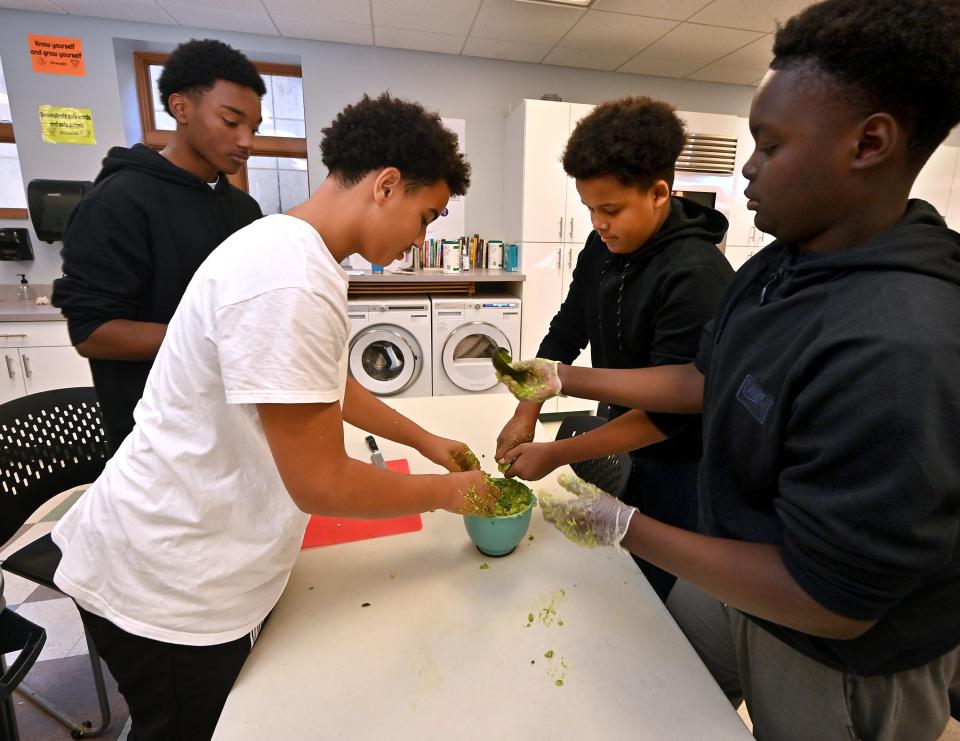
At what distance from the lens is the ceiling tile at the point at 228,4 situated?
3.05 metres

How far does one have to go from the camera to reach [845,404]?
524mm

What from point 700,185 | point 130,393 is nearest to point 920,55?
point 130,393

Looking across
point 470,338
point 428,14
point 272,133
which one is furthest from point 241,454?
point 272,133

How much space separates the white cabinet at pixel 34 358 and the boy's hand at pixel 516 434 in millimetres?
2831

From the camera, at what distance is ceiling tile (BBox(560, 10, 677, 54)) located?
3223 millimetres

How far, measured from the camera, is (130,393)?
55.2 inches

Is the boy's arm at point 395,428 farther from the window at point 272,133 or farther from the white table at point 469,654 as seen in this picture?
the window at point 272,133

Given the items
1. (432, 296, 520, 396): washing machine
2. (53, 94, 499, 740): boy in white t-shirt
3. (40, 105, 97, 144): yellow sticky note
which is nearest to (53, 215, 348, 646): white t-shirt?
(53, 94, 499, 740): boy in white t-shirt

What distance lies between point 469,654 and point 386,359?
10.1 feet

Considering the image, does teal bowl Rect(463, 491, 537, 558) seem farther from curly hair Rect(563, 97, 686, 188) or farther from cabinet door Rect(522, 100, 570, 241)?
cabinet door Rect(522, 100, 570, 241)

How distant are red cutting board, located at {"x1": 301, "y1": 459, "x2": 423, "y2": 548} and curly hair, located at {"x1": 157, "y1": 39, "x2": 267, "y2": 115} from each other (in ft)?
4.18

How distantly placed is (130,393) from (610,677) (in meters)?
1.37

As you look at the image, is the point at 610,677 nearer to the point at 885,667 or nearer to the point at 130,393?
the point at 885,667

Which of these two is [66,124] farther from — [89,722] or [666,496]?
[666,496]
